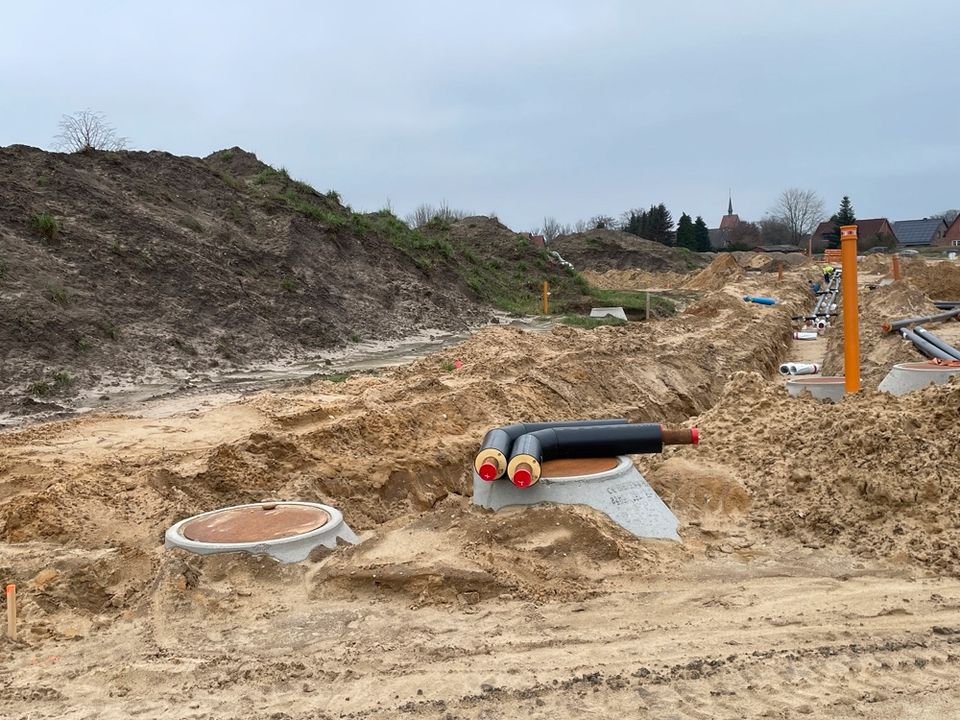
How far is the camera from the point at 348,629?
176 inches

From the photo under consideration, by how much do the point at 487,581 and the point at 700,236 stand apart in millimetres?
73792

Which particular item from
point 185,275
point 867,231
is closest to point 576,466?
point 185,275

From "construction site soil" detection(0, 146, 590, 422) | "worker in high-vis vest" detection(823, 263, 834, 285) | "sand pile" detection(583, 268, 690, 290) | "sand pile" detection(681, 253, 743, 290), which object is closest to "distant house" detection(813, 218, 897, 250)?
"sand pile" detection(583, 268, 690, 290)

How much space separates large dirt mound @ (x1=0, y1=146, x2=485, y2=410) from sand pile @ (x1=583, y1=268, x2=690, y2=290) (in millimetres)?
20912

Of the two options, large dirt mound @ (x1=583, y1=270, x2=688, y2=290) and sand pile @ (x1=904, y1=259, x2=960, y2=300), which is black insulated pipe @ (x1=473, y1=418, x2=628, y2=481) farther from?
large dirt mound @ (x1=583, y1=270, x2=688, y2=290)

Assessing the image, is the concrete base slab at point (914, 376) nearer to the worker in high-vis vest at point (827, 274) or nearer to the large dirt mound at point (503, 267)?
the large dirt mound at point (503, 267)

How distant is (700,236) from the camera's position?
74.8m

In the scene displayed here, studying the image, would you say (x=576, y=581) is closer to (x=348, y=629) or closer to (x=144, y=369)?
(x=348, y=629)

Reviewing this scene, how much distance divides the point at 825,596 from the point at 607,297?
23.5 m

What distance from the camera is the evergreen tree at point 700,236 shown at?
74.3 meters

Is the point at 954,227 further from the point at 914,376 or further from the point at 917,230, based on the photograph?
the point at 914,376

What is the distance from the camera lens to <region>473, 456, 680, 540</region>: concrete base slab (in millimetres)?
5531

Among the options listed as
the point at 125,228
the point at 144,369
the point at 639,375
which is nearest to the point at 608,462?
the point at 639,375

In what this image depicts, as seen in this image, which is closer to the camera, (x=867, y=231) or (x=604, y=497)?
(x=604, y=497)
